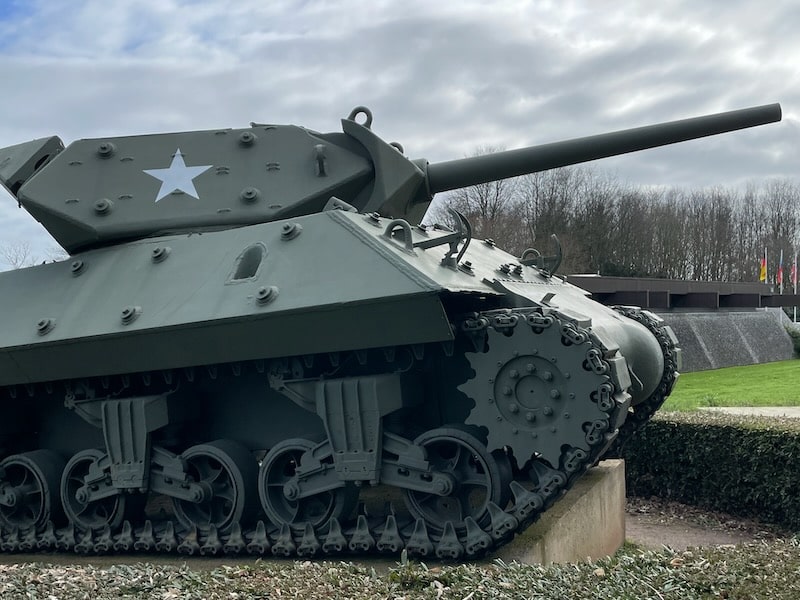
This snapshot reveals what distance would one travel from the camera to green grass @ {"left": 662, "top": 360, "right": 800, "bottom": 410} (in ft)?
62.2

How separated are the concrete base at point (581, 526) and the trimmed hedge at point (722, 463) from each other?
4.53 feet

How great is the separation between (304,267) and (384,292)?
90cm

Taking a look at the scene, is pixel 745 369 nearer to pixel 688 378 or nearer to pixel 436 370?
pixel 688 378

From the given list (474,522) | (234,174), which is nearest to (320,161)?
(234,174)

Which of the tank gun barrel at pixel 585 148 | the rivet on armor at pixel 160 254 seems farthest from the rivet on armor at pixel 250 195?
the tank gun barrel at pixel 585 148

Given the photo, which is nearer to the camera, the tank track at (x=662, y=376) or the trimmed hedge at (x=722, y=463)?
the tank track at (x=662, y=376)

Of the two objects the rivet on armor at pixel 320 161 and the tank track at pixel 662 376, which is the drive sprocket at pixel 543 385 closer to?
the rivet on armor at pixel 320 161

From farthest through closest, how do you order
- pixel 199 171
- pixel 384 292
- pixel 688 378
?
pixel 688 378 < pixel 199 171 < pixel 384 292

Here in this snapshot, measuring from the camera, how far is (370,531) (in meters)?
6.92

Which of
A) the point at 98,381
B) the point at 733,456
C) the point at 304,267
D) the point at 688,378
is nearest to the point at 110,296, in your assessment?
the point at 98,381

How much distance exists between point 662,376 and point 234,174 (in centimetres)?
495

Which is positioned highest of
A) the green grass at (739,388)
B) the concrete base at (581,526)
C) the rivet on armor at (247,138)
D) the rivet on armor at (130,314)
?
the rivet on armor at (247,138)

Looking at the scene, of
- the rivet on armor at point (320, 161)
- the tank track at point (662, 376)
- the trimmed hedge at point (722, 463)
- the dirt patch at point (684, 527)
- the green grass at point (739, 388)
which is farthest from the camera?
the green grass at point (739, 388)

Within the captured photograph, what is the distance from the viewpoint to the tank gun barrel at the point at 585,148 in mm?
8914
